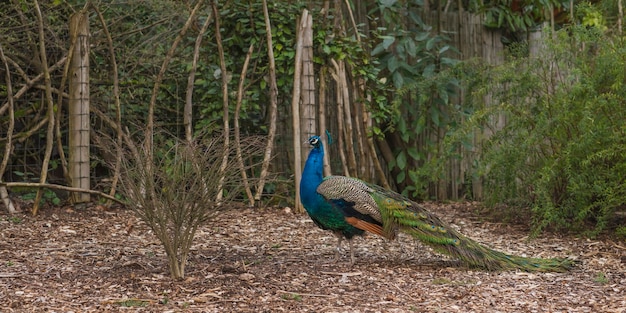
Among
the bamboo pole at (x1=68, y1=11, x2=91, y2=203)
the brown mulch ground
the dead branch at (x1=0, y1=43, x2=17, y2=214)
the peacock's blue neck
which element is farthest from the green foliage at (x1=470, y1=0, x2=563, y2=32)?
the dead branch at (x1=0, y1=43, x2=17, y2=214)

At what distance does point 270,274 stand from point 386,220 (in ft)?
3.19

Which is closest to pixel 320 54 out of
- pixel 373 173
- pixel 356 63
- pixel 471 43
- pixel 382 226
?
pixel 356 63

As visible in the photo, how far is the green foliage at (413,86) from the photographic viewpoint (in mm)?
9203

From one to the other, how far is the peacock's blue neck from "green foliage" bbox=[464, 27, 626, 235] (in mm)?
2011

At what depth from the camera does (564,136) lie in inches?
296

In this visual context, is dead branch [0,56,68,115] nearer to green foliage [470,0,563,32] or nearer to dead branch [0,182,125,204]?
dead branch [0,182,125,204]

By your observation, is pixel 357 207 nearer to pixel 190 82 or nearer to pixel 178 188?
pixel 178 188

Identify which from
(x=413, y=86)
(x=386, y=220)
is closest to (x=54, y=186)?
(x=386, y=220)

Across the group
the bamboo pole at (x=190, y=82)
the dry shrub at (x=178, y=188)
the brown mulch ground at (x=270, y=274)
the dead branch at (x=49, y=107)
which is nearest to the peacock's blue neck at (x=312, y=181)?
the brown mulch ground at (x=270, y=274)

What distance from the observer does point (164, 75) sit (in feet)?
29.3

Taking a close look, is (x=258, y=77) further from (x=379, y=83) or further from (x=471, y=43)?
(x=471, y=43)

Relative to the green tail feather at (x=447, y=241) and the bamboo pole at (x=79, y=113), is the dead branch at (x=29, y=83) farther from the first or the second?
the green tail feather at (x=447, y=241)

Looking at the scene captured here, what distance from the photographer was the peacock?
6.08 metres

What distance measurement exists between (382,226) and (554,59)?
267 cm
